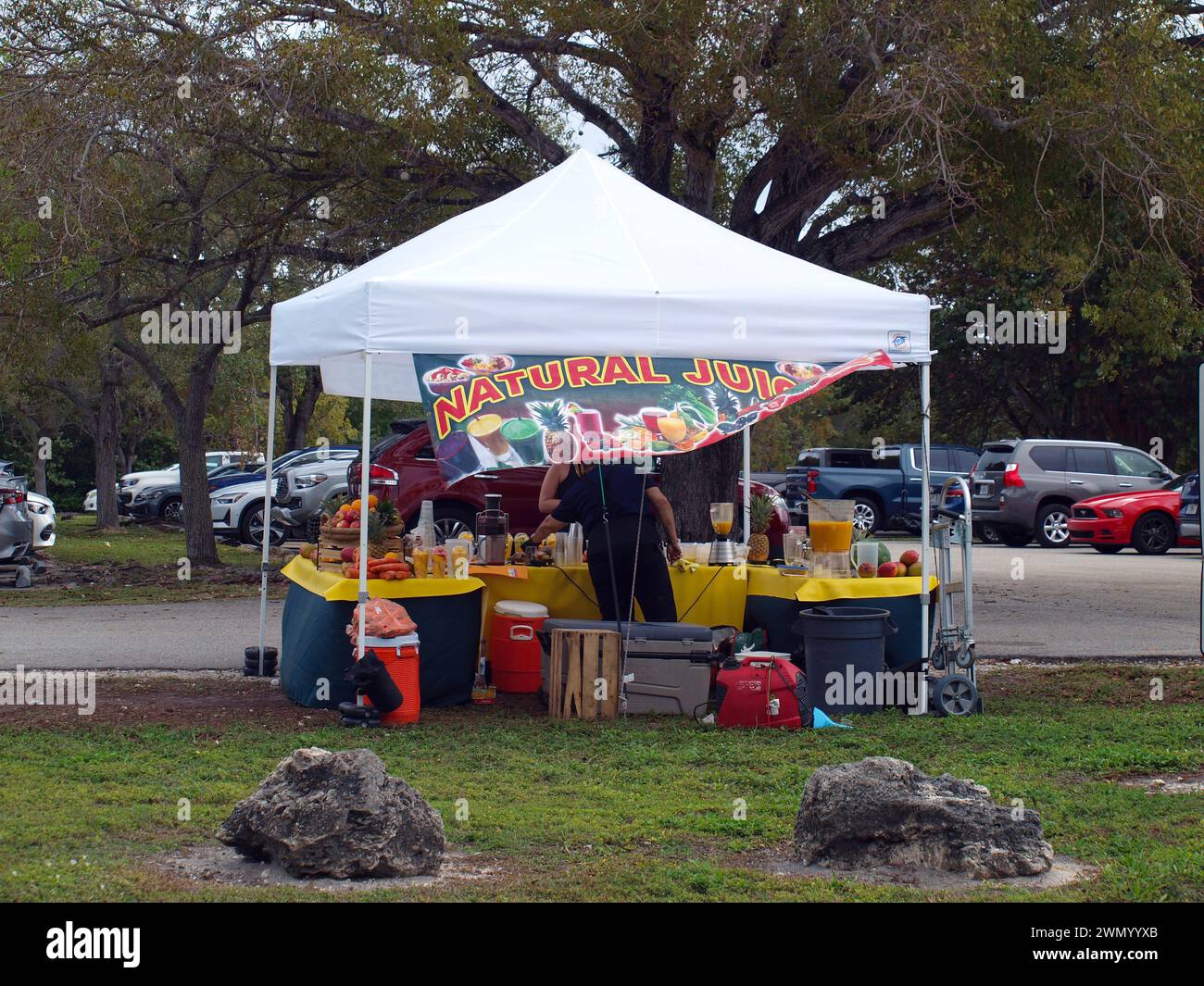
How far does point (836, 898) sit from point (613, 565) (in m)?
4.41

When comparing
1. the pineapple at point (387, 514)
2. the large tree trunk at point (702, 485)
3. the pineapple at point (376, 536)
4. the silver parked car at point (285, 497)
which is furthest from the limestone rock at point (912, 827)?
the silver parked car at point (285, 497)

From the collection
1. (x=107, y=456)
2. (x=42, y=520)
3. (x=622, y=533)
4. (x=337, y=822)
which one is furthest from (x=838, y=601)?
(x=107, y=456)

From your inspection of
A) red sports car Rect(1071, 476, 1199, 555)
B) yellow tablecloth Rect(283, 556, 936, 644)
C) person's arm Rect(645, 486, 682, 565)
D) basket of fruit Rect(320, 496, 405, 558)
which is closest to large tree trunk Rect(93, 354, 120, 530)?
red sports car Rect(1071, 476, 1199, 555)

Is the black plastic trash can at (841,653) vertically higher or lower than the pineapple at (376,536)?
lower

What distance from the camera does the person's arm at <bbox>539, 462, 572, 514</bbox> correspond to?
31.3 ft

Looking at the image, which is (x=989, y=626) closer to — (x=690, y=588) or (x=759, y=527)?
(x=759, y=527)

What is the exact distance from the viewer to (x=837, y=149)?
1301cm

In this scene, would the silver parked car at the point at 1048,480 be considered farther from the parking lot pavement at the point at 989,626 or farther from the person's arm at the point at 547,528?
the person's arm at the point at 547,528

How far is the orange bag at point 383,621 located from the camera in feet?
27.1

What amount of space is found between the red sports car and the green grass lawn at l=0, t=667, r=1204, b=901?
13.8 metres

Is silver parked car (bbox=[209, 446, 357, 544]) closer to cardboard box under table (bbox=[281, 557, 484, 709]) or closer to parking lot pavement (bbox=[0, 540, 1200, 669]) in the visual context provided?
parking lot pavement (bbox=[0, 540, 1200, 669])

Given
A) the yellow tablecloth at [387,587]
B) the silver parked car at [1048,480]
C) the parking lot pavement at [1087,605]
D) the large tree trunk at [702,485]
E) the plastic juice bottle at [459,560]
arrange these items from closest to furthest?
the yellow tablecloth at [387,587]
the plastic juice bottle at [459,560]
the parking lot pavement at [1087,605]
the large tree trunk at [702,485]
the silver parked car at [1048,480]

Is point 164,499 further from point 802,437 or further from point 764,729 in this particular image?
point 802,437

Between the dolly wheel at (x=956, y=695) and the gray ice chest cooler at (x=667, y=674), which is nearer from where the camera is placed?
the dolly wheel at (x=956, y=695)
